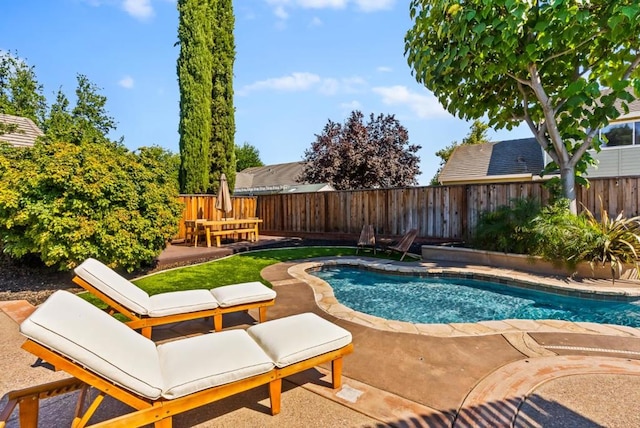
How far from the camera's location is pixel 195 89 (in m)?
13.2

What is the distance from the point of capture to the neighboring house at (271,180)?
83.4ft

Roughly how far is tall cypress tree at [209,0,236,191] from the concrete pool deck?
11.3 m

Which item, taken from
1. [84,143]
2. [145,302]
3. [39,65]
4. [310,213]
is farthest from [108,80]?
[145,302]

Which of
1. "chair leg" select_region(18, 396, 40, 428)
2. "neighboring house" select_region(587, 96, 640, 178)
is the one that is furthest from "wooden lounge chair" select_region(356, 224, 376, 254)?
"neighboring house" select_region(587, 96, 640, 178)

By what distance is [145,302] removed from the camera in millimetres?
3393

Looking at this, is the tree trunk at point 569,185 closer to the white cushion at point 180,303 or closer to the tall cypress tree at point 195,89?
the white cushion at point 180,303

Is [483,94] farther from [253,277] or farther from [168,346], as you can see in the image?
[168,346]

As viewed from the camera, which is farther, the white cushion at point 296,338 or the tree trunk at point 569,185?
the tree trunk at point 569,185

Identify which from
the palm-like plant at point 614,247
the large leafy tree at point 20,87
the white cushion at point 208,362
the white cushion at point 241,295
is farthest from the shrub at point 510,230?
the large leafy tree at point 20,87

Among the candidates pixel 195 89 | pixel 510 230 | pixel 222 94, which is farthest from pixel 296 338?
pixel 222 94

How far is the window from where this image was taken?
550 inches

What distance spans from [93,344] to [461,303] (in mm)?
5354

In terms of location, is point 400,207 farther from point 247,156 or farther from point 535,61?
point 247,156

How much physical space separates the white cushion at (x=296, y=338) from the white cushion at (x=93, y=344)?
29.7 inches
